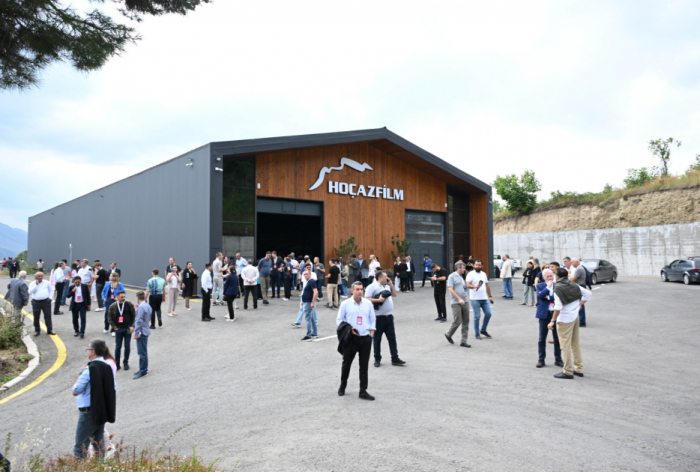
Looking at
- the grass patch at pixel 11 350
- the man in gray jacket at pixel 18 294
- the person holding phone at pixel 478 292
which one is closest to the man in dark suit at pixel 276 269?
the man in gray jacket at pixel 18 294

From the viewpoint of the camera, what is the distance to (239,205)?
20344mm

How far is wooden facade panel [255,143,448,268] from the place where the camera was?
22.2m

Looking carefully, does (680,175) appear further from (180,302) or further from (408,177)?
A: (180,302)

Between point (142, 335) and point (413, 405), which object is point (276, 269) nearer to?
point (142, 335)

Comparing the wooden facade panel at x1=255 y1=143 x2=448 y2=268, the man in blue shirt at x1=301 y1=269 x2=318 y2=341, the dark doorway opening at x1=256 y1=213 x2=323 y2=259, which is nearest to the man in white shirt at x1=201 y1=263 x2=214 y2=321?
the man in blue shirt at x1=301 y1=269 x2=318 y2=341

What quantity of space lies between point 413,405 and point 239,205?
51.9 feet

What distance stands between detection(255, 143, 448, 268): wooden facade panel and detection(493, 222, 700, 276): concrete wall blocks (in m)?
16.1

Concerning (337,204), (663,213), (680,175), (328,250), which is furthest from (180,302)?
(680,175)

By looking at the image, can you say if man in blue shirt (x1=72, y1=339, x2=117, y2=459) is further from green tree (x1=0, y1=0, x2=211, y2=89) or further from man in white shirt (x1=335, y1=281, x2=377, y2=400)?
green tree (x1=0, y1=0, x2=211, y2=89)

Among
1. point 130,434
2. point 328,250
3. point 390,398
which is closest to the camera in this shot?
point 130,434

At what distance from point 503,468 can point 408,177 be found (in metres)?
24.4

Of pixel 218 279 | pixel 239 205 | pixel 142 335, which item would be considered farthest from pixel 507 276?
pixel 142 335

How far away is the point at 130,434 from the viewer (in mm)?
5934

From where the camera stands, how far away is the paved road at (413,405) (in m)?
4.73
